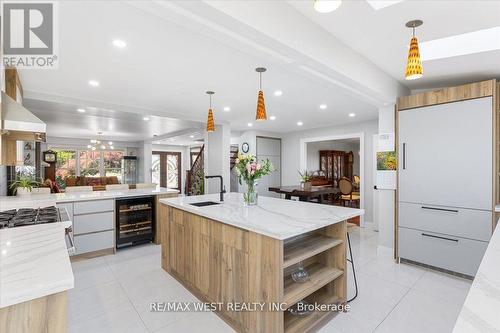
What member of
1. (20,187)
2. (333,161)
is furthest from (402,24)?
(333,161)

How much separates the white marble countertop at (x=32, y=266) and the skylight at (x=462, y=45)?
3.33 meters

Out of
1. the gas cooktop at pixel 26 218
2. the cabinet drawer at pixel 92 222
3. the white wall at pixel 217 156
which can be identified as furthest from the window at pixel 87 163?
the gas cooktop at pixel 26 218

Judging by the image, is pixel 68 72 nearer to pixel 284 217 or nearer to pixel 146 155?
pixel 284 217

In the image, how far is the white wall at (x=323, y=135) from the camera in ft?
18.2

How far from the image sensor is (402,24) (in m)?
1.97

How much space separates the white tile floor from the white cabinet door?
100 centimetres

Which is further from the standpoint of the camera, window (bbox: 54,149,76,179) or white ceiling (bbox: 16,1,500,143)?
window (bbox: 54,149,76,179)

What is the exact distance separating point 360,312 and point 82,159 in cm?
1130

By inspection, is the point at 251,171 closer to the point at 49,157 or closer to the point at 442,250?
the point at 442,250

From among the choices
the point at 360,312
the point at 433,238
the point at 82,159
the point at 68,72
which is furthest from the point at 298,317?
the point at 82,159

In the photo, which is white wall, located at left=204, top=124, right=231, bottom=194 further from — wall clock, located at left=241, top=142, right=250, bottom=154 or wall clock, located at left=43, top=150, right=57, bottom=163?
wall clock, located at left=43, top=150, right=57, bottom=163

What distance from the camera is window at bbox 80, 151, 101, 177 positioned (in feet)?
32.8

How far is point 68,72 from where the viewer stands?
9.25 ft

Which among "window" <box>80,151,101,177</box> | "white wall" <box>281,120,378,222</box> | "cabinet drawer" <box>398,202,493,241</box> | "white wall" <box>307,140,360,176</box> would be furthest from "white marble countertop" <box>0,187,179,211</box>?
"window" <box>80,151,101,177</box>
